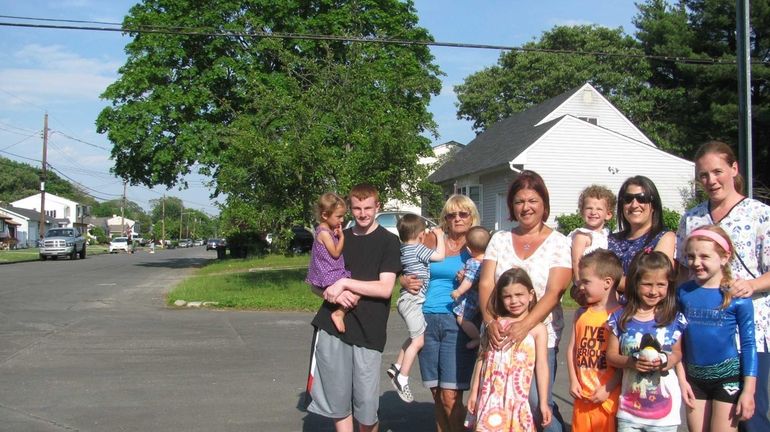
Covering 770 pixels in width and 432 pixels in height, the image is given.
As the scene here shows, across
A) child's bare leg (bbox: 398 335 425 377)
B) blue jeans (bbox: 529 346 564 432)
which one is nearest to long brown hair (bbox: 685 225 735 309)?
blue jeans (bbox: 529 346 564 432)

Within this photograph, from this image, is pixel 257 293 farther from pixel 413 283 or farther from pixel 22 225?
pixel 22 225

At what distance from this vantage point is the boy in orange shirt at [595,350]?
397cm

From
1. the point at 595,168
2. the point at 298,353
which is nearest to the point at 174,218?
the point at 595,168

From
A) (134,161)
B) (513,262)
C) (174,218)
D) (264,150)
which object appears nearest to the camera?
(513,262)

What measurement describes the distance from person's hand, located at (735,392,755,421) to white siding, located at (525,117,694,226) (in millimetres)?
20990

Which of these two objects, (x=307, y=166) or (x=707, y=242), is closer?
(x=707, y=242)

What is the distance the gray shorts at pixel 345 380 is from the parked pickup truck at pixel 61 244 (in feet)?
138

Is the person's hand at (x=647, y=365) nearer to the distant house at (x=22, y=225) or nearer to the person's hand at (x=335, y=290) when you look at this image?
the person's hand at (x=335, y=290)

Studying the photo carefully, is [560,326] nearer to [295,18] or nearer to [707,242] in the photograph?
[707,242]

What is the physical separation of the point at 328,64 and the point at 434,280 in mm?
14635

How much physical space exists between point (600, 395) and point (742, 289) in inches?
36.8

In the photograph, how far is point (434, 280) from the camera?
516cm

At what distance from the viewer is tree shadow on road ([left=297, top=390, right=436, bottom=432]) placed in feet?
20.2

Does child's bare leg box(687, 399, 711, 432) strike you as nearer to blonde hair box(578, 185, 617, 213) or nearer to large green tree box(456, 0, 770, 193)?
blonde hair box(578, 185, 617, 213)
